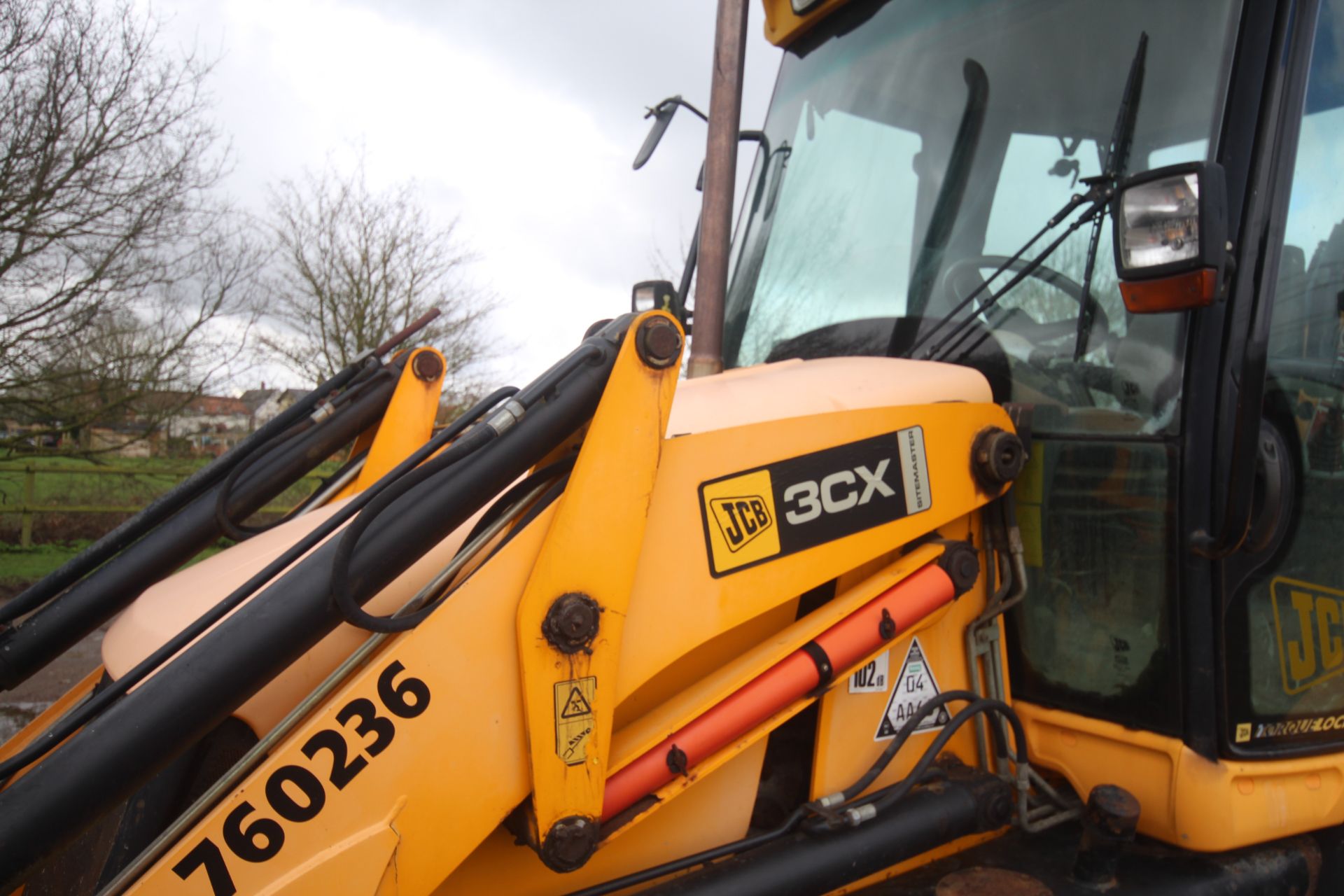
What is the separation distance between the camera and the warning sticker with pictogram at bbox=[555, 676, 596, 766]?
4.62 feet

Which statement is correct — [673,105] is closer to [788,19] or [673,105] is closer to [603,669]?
[788,19]

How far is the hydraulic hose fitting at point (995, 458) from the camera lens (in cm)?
186

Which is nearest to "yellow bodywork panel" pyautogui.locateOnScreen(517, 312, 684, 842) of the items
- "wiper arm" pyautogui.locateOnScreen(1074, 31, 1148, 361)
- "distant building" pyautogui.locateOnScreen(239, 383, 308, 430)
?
"wiper arm" pyautogui.locateOnScreen(1074, 31, 1148, 361)

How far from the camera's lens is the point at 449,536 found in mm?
1627

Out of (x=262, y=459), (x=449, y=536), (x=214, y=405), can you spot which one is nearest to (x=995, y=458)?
(x=449, y=536)

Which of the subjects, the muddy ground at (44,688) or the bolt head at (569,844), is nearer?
the bolt head at (569,844)

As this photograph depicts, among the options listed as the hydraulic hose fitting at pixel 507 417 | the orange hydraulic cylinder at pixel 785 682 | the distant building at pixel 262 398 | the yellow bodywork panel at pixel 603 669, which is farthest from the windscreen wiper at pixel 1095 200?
the distant building at pixel 262 398

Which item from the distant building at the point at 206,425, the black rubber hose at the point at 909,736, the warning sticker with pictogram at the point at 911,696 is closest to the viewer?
the black rubber hose at the point at 909,736

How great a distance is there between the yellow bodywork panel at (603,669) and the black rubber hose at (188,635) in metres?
0.22

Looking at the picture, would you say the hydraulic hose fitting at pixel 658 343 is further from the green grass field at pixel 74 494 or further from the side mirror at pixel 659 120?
the green grass field at pixel 74 494

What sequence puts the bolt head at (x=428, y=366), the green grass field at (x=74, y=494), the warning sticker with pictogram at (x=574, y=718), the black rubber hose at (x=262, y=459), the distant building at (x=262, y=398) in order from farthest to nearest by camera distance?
the distant building at (x=262, y=398), the green grass field at (x=74, y=494), the bolt head at (x=428, y=366), the black rubber hose at (x=262, y=459), the warning sticker with pictogram at (x=574, y=718)

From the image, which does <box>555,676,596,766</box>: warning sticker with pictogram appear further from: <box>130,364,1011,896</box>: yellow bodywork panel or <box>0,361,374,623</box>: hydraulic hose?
<box>0,361,374,623</box>: hydraulic hose

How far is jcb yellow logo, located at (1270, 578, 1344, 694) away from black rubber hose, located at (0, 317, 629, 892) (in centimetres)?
152

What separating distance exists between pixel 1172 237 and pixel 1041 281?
1.27 feet
